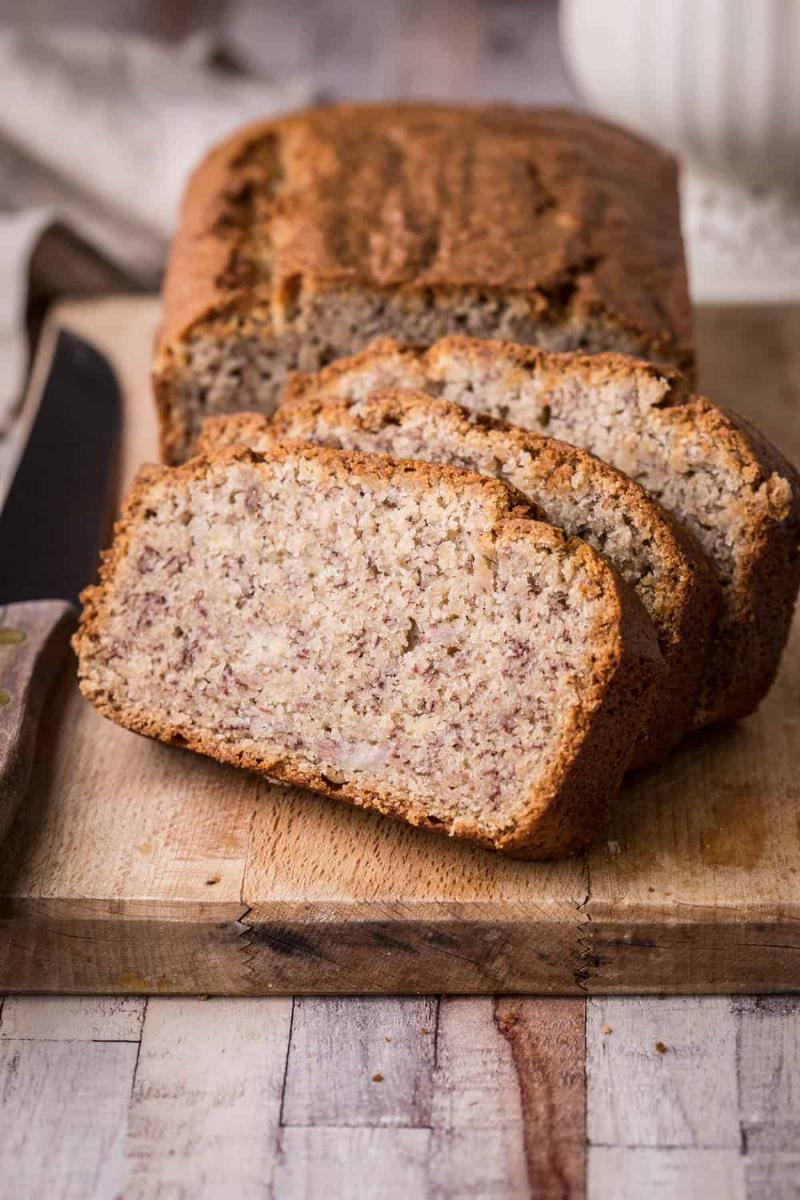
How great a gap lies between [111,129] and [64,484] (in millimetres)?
1989

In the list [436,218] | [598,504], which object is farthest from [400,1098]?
[436,218]

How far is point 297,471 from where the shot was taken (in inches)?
129

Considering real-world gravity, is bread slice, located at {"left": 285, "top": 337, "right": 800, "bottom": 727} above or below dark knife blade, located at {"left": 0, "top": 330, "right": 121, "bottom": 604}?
above

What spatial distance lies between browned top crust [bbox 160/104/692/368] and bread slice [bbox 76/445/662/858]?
895 mm

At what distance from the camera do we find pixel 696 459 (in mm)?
3287

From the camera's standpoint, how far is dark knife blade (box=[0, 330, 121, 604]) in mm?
3861

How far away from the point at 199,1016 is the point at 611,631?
3.50 ft

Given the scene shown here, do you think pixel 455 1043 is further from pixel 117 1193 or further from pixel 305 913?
pixel 117 1193

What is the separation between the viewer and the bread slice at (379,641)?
9.69 ft

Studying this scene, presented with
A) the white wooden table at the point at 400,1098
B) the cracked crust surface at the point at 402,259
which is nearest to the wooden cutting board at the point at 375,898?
the white wooden table at the point at 400,1098

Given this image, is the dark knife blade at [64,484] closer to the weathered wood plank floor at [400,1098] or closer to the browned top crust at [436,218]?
the browned top crust at [436,218]

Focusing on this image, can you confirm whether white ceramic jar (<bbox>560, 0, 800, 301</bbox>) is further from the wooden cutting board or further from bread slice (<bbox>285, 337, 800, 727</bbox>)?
the wooden cutting board

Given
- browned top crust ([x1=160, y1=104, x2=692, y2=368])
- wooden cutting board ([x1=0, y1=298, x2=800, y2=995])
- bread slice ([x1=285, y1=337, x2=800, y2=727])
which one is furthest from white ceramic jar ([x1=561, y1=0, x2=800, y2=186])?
→ wooden cutting board ([x1=0, y1=298, x2=800, y2=995])

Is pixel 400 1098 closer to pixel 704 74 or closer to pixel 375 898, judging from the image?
pixel 375 898
